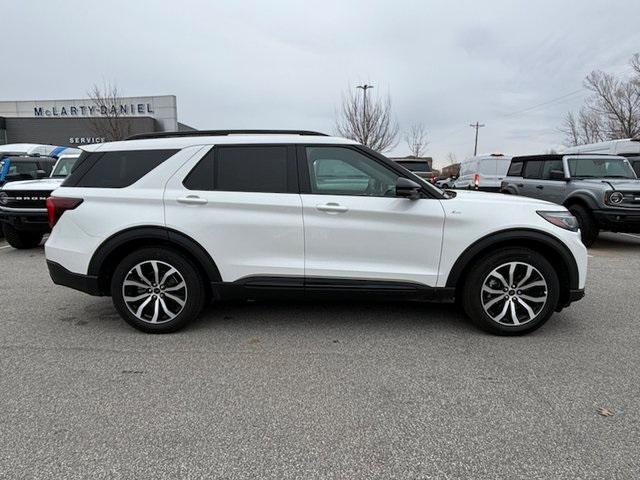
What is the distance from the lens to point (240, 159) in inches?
163

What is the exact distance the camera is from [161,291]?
4.13 meters

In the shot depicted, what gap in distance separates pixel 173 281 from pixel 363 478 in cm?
252

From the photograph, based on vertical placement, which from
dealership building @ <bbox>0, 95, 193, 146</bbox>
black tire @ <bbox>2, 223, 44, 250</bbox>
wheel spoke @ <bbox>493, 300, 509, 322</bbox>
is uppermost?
dealership building @ <bbox>0, 95, 193, 146</bbox>

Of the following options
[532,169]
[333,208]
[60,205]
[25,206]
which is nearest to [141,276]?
[60,205]

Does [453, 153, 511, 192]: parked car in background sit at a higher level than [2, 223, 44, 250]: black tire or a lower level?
higher

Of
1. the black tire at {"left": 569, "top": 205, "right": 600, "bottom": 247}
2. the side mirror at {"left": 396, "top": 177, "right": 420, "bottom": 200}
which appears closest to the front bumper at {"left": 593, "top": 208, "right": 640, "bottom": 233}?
the black tire at {"left": 569, "top": 205, "right": 600, "bottom": 247}

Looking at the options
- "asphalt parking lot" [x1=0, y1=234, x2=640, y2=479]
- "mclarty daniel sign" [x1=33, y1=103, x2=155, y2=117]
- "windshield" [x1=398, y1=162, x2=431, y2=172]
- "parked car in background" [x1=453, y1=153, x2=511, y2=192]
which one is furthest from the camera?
"mclarty daniel sign" [x1=33, y1=103, x2=155, y2=117]

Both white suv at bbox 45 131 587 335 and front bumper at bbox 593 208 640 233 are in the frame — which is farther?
front bumper at bbox 593 208 640 233

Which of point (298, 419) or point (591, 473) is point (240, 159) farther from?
point (591, 473)

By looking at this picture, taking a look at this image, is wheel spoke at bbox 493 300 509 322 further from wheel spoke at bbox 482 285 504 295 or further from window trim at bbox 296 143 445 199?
window trim at bbox 296 143 445 199

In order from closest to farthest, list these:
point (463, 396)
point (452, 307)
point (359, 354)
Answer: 1. point (463, 396)
2. point (359, 354)
3. point (452, 307)

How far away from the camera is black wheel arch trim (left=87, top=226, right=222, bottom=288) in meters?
4.04

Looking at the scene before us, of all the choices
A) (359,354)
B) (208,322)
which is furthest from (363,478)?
(208,322)

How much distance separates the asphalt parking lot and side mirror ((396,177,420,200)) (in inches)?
49.4
